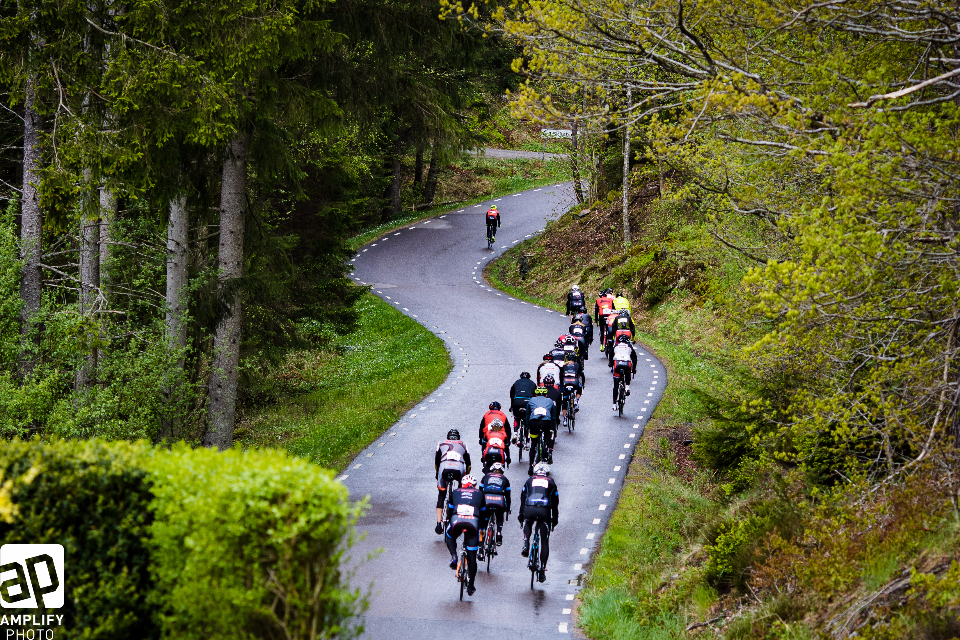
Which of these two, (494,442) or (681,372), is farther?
(681,372)

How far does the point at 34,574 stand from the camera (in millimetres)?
7238

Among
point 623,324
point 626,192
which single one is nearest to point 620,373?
point 623,324

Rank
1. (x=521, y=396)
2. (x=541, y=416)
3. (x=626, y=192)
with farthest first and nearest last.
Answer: (x=626, y=192)
(x=521, y=396)
(x=541, y=416)

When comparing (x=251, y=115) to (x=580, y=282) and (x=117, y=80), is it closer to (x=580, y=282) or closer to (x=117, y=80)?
(x=117, y=80)

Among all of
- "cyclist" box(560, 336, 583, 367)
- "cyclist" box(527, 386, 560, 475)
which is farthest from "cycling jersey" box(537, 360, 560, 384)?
"cyclist" box(527, 386, 560, 475)

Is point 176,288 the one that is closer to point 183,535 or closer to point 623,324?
point 183,535

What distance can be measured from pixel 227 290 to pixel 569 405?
8571 mm

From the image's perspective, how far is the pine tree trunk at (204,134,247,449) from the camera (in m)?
15.8

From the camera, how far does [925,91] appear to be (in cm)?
1089

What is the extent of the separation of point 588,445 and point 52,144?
1225 cm

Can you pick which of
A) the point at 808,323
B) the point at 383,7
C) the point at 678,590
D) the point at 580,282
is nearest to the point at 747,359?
the point at 808,323

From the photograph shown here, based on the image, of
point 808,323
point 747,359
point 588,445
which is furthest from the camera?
point 588,445

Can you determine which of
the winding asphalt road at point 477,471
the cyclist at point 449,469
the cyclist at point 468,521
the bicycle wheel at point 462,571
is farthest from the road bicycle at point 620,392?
the bicycle wheel at point 462,571

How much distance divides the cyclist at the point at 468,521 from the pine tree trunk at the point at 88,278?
21.9ft
